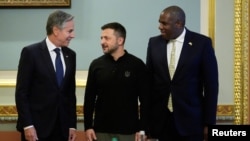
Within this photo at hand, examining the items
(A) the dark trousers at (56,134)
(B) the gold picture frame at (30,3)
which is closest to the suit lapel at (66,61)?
(A) the dark trousers at (56,134)

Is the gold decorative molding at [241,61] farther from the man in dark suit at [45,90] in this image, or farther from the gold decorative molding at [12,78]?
the man in dark suit at [45,90]

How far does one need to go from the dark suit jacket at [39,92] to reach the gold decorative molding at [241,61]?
1.40 m

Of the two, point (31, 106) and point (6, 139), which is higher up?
point (31, 106)

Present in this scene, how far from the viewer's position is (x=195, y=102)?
2.91m

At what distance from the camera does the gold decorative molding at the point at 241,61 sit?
3.50 metres

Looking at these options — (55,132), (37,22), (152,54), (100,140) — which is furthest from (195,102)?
(37,22)

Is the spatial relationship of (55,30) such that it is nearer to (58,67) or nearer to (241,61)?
(58,67)

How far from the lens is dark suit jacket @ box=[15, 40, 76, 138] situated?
272cm

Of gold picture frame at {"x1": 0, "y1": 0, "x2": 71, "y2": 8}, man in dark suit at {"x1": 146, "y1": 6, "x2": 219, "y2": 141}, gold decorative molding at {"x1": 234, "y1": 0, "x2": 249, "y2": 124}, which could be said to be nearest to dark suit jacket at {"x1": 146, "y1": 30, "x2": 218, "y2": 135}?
man in dark suit at {"x1": 146, "y1": 6, "x2": 219, "y2": 141}

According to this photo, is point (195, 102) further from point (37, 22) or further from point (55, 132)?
point (37, 22)

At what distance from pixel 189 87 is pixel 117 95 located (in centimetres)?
44

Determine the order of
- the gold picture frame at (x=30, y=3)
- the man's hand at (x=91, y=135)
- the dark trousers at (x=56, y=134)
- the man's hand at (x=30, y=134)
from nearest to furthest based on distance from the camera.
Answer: the man's hand at (x=30, y=134)
the dark trousers at (x=56, y=134)
the man's hand at (x=91, y=135)
the gold picture frame at (x=30, y=3)

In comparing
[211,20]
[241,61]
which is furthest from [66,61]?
[241,61]

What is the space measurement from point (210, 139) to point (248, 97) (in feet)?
3.17
